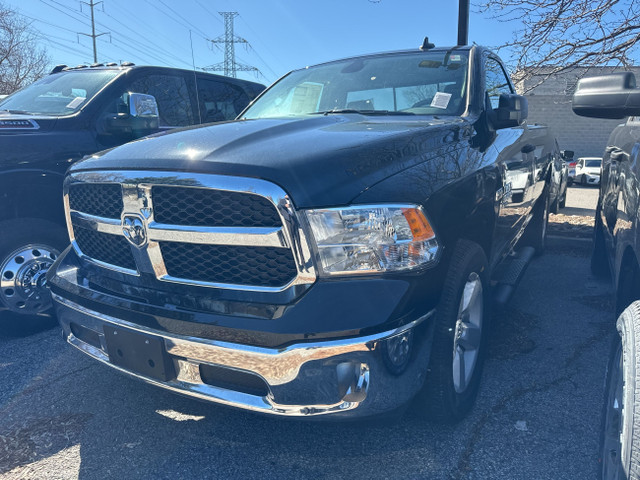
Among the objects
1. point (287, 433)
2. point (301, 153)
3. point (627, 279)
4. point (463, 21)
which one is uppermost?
point (463, 21)

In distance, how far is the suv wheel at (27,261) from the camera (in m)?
3.29

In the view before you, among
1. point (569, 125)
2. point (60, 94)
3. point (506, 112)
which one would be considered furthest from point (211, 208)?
point (569, 125)

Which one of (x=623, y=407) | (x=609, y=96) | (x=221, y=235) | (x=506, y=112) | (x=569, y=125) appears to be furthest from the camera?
(x=569, y=125)

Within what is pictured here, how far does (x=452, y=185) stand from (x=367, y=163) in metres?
0.46

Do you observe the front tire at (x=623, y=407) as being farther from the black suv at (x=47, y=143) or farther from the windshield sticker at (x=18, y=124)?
the windshield sticker at (x=18, y=124)

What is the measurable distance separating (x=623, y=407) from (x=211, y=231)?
4.90 ft

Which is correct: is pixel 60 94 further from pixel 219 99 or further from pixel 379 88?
pixel 379 88

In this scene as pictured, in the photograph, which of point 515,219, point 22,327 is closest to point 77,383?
point 22,327

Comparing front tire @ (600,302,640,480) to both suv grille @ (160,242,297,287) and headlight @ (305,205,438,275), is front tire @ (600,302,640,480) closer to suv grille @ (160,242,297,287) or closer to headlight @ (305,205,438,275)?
headlight @ (305,205,438,275)

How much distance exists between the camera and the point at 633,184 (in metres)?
2.12

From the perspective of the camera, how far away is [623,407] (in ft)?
5.05

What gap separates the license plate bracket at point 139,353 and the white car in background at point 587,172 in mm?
19537

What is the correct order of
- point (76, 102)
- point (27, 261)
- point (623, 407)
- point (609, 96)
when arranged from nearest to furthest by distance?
point (623, 407) → point (609, 96) → point (27, 261) → point (76, 102)

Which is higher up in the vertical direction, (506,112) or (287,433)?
(506,112)
